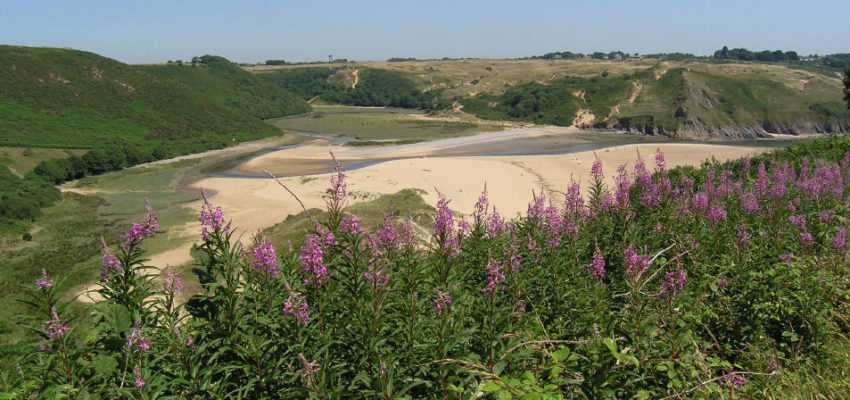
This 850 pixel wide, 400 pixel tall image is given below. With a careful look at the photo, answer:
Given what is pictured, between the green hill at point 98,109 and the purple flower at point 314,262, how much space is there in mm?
62261

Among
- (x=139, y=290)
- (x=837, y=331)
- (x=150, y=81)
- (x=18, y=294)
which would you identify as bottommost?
(x=18, y=294)

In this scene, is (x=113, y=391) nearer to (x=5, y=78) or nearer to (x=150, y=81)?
(x=5, y=78)

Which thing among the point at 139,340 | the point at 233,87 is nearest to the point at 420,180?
the point at 139,340

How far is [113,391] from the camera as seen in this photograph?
381 cm

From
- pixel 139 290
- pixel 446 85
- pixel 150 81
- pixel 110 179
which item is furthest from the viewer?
pixel 446 85

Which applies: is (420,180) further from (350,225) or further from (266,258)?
(266,258)

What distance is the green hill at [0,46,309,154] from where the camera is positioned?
2356 inches

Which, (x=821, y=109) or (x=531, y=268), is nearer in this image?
(x=531, y=268)

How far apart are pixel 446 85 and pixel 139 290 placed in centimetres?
14079

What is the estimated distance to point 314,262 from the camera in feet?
13.9

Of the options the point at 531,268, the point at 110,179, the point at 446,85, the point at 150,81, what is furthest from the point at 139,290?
the point at 446,85

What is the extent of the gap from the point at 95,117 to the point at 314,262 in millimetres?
77208

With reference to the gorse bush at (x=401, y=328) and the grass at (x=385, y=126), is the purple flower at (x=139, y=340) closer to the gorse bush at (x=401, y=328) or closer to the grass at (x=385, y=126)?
the gorse bush at (x=401, y=328)

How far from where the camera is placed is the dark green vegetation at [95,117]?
165 ft
